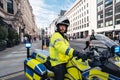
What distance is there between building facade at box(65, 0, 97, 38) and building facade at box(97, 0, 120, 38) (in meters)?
5.10

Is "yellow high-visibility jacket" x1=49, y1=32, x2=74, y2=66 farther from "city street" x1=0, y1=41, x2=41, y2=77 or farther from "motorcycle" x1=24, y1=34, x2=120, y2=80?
"city street" x1=0, y1=41, x2=41, y2=77

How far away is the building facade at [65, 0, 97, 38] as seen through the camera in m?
81.4

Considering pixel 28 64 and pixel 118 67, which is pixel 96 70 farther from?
pixel 28 64

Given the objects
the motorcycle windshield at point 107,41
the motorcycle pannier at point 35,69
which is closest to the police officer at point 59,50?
the motorcycle pannier at point 35,69

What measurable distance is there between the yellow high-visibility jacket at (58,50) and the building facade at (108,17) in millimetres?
54110

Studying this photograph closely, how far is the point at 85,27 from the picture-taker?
92.7 m

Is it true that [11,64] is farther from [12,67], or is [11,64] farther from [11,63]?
[12,67]

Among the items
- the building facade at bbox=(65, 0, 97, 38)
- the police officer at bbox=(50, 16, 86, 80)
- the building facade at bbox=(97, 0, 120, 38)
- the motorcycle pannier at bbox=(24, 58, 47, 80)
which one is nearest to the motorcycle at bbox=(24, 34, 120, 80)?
the motorcycle pannier at bbox=(24, 58, 47, 80)

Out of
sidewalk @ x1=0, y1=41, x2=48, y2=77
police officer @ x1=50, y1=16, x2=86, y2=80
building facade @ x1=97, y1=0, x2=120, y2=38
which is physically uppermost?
building facade @ x1=97, y1=0, x2=120, y2=38

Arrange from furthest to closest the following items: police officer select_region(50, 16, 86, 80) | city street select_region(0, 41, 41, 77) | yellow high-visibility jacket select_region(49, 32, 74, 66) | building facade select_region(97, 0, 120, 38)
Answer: building facade select_region(97, 0, 120, 38)
city street select_region(0, 41, 41, 77)
police officer select_region(50, 16, 86, 80)
yellow high-visibility jacket select_region(49, 32, 74, 66)

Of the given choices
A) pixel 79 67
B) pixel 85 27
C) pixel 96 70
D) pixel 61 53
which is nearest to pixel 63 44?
pixel 61 53

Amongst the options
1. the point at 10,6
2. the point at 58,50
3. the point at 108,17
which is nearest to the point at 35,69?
the point at 58,50

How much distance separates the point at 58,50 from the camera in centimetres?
368

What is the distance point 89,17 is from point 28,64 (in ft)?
271
